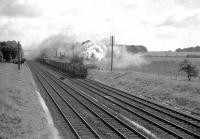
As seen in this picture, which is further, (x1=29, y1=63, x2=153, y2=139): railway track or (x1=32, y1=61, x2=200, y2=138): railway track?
(x1=32, y1=61, x2=200, y2=138): railway track

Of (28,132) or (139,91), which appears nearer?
(28,132)

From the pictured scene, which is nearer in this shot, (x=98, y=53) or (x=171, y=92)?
(x=171, y=92)

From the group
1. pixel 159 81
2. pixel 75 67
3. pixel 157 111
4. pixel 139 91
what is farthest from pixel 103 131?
pixel 75 67

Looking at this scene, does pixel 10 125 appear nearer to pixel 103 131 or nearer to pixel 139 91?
pixel 103 131

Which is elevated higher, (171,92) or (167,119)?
(171,92)

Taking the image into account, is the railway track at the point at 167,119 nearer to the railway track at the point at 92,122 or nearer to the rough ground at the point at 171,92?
the railway track at the point at 92,122

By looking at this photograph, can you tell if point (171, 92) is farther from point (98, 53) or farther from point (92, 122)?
point (98, 53)

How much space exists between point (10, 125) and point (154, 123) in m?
9.12

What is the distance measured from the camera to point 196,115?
20.4 meters

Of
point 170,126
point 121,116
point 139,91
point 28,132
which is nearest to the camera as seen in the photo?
point 28,132

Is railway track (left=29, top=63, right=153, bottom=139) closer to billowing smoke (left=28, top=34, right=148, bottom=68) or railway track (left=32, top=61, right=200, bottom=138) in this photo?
railway track (left=32, top=61, right=200, bottom=138)

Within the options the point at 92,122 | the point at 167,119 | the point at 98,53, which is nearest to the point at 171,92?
the point at 167,119

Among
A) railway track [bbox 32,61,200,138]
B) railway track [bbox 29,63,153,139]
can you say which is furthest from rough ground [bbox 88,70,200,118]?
railway track [bbox 29,63,153,139]

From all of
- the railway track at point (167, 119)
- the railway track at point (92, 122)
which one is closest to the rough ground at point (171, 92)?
the railway track at point (167, 119)
